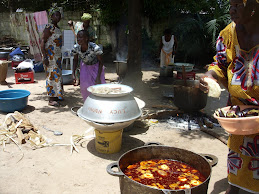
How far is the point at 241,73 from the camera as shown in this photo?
7.07 feet

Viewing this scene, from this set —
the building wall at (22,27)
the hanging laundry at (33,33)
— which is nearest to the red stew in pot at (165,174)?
the hanging laundry at (33,33)

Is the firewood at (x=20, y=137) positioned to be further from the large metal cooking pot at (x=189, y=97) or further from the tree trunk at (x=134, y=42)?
the tree trunk at (x=134, y=42)

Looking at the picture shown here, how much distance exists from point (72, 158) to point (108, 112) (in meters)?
1.04

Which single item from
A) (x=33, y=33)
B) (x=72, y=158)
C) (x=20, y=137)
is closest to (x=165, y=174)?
(x=72, y=158)

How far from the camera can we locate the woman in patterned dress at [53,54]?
5.61m

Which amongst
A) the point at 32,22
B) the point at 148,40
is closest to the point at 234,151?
the point at 32,22

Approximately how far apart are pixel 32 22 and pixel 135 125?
616 cm

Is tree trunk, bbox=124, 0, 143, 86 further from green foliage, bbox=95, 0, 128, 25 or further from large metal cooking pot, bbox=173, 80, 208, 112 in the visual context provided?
green foliage, bbox=95, 0, 128, 25

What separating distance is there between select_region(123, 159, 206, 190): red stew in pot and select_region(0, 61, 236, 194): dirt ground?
2.97 ft

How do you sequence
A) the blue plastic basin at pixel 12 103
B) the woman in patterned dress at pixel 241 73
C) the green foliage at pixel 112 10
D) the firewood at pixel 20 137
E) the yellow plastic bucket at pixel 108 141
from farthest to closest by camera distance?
1. the green foliage at pixel 112 10
2. the blue plastic basin at pixel 12 103
3. the firewood at pixel 20 137
4. the yellow plastic bucket at pixel 108 141
5. the woman in patterned dress at pixel 241 73

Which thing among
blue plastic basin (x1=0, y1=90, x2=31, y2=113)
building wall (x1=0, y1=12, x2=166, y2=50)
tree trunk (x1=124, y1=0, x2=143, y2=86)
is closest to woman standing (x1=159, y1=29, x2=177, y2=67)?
tree trunk (x1=124, y1=0, x2=143, y2=86)

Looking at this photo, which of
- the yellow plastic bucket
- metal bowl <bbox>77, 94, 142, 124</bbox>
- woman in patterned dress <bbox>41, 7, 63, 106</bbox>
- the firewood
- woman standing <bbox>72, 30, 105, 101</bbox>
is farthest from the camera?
woman in patterned dress <bbox>41, 7, 63, 106</bbox>

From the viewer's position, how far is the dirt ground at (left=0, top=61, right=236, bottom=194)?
3.18 metres

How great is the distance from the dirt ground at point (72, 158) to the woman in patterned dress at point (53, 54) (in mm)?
398
